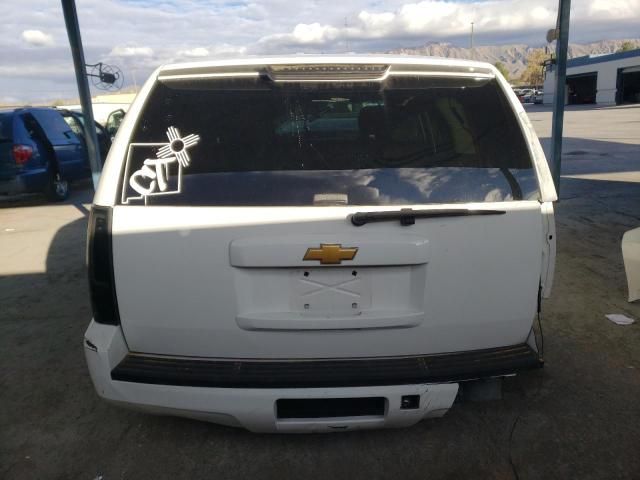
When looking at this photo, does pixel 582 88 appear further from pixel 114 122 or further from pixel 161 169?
pixel 161 169

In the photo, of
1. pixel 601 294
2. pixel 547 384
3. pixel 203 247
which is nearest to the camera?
pixel 203 247

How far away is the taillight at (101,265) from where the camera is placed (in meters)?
2.09

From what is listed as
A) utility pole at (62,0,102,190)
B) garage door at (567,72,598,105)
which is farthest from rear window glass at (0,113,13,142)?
garage door at (567,72,598,105)

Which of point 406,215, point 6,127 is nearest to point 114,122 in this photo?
point 6,127

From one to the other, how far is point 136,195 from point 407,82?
126 centimetres

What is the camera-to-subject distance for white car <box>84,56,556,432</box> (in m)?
2.06

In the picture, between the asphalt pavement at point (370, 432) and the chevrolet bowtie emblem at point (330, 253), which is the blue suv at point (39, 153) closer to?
the asphalt pavement at point (370, 432)

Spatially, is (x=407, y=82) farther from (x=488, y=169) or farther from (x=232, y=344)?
(x=232, y=344)

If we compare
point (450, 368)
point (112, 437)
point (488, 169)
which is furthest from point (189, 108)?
point (112, 437)

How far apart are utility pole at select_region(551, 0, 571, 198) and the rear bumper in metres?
5.79

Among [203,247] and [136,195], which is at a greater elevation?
[136,195]

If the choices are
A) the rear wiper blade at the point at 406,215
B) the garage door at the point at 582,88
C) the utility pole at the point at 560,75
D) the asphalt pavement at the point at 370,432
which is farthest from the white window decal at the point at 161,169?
the garage door at the point at 582,88

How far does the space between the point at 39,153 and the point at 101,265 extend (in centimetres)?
859

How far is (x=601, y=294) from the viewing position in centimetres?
447
